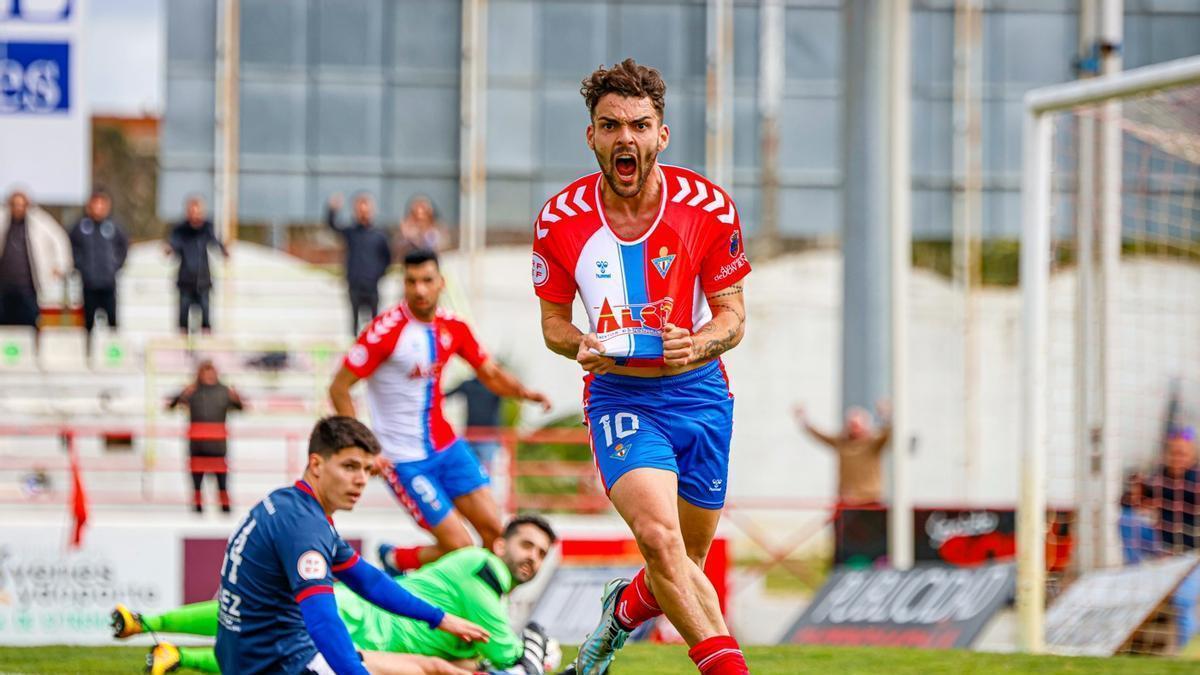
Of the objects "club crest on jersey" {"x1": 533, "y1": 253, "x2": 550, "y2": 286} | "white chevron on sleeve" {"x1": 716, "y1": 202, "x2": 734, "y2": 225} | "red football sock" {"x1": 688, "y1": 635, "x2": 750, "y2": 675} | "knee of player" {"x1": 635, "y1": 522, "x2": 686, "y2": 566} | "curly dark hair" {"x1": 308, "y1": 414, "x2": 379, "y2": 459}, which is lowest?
"red football sock" {"x1": 688, "y1": 635, "x2": 750, "y2": 675}

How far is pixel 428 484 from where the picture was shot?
10867 millimetres

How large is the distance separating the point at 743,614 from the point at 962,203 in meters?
13.7

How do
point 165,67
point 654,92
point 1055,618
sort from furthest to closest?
point 165,67 → point 1055,618 → point 654,92

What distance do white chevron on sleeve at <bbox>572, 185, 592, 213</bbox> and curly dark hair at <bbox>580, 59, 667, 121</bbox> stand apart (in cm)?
36

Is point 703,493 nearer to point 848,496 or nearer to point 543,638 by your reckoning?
point 543,638

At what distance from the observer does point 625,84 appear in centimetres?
684

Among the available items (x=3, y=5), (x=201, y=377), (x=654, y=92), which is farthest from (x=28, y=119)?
(x=654, y=92)

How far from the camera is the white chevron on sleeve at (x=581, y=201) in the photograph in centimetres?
707

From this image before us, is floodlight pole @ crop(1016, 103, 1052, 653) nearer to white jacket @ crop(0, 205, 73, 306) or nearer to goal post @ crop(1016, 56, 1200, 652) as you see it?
goal post @ crop(1016, 56, 1200, 652)

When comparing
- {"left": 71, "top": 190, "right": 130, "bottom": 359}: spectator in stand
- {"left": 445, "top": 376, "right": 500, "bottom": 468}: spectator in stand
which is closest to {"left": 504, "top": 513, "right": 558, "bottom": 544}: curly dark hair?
{"left": 445, "top": 376, "right": 500, "bottom": 468}: spectator in stand

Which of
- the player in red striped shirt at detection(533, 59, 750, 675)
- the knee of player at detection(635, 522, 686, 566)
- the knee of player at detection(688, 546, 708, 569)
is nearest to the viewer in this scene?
the knee of player at detection(635, 522, 686, 566)

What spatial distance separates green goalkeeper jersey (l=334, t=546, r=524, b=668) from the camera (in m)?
9.23

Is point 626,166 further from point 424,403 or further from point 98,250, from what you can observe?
point 98,250

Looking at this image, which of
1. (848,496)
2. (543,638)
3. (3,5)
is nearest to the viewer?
(543,638)
